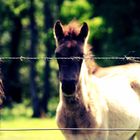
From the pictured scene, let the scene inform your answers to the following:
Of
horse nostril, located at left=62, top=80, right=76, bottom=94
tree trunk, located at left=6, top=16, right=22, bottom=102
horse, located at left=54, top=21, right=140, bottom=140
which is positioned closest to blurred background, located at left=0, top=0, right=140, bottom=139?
tree trunk, located at left=6, top=16, right=22, bottom=102

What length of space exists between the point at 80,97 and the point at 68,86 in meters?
0.57

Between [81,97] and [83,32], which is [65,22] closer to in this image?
[83,32]

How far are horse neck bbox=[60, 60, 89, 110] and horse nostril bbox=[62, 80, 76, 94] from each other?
23 cm

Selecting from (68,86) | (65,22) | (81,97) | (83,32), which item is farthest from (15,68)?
(68,86)

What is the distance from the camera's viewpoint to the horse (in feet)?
31.4

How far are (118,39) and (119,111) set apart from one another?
22.6 m

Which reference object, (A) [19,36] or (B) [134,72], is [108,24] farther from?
(B) [134,72]

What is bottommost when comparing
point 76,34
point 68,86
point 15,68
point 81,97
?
point 15,68

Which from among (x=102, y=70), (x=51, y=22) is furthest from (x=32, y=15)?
(x=102, y=70)

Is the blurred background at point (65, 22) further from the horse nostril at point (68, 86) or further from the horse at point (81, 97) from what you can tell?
the horse nostril at point (68, 86)

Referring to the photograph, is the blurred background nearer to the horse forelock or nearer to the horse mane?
the horse mane

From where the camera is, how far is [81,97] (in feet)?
32.6

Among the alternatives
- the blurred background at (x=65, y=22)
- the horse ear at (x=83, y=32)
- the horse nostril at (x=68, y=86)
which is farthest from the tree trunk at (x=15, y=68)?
the horse nostril at (x=68, y=86)

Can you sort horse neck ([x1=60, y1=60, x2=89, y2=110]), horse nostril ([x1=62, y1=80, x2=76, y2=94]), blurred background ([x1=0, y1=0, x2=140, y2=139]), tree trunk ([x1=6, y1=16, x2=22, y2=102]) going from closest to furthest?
horse nostril ([x1=62, y1=80, x2=76, y2=94]), horse neck ([x1=60, y1=60, x2=89, y2=110]), blurred background ([x1=0, y1=0, x2=140, y2=139]), tree trunk ([x1=6, y1=16, x2=22, y2=102])
